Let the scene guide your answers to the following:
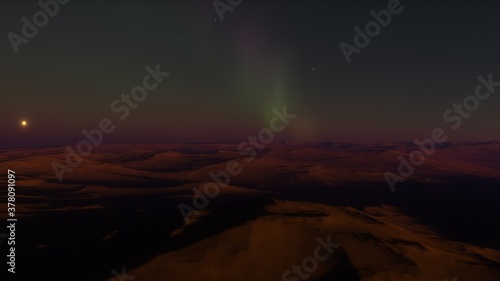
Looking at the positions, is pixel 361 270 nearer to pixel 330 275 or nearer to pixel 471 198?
pixel 330 275

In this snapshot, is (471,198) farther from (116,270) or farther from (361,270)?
(116,270)

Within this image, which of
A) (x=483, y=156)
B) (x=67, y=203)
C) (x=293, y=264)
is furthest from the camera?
(x=483, y=156)

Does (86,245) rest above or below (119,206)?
→ below

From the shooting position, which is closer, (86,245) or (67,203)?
(86,245)

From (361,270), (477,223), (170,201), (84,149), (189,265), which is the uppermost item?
(84,149)

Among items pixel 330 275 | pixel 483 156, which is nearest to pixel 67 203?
pixel 330 275

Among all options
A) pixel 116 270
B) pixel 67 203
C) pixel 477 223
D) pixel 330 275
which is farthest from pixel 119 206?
pixel 477 223

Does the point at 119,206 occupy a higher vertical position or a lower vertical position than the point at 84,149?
lower

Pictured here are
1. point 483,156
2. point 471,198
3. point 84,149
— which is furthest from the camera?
point 483,156

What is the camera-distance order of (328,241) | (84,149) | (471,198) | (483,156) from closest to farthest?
(328,241) → (471,198) → (84,149) → (483,156)
